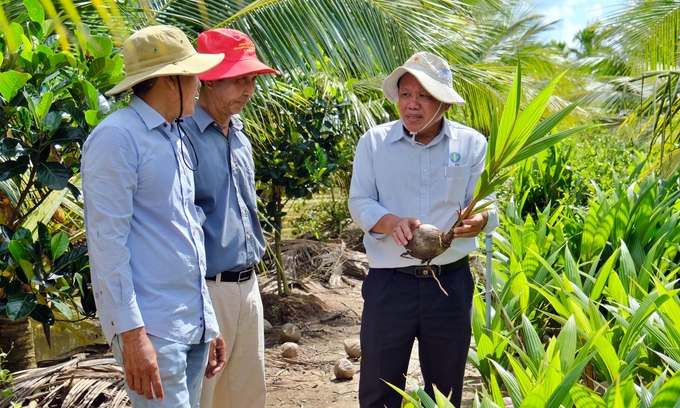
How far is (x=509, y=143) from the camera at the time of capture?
8.26ft

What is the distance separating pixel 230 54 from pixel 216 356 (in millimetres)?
1155

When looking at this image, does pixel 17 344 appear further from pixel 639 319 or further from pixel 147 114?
pixel 639 319

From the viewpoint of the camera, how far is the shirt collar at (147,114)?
7.17 feet

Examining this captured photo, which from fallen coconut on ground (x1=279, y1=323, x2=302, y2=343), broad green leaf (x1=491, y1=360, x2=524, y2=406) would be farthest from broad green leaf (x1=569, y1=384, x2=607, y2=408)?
fallen coconut on ground (x1=279, y1=323, x2=302, y2=343)

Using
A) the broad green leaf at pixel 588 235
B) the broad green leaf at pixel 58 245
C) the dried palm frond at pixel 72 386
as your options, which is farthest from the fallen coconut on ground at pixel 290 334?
the broad green leaf at pixel 58 245

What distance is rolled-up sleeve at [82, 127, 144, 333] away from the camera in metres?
2.03

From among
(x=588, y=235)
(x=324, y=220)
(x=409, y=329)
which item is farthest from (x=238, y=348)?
(x=324, y=220)

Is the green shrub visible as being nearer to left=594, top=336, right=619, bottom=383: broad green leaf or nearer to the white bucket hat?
the white bucket hat

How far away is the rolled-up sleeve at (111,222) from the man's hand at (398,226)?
40.7 inches

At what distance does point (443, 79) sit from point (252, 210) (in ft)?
3.07

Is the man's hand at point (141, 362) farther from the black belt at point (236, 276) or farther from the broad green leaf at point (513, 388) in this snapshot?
the broad green leaf at point (513, 388)

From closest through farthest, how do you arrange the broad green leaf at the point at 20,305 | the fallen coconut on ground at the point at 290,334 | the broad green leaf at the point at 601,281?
1. the broad green leaf at the point at 20,305
2. the broad green leaf at the point at 601,281
3. the fallen coconut on ground at the point at 290,334

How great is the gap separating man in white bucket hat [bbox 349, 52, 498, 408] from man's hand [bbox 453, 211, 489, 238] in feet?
0.18

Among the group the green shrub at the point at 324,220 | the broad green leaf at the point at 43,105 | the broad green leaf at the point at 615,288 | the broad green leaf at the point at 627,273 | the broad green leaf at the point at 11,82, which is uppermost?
the broad green leaf at the point at 11,82
